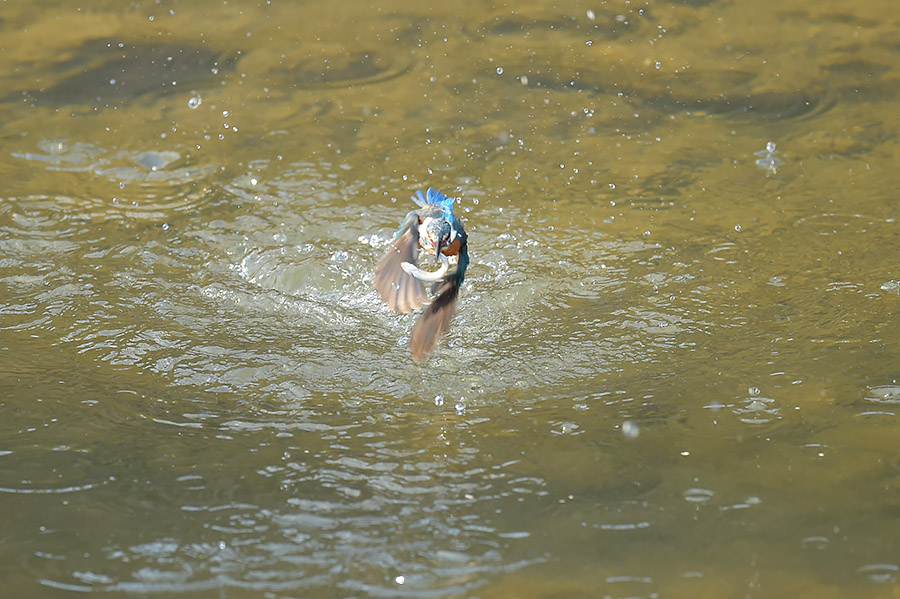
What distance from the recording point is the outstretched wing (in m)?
3.01

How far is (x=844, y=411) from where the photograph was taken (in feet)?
10.6

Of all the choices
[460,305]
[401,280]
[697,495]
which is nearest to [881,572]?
[697,495]

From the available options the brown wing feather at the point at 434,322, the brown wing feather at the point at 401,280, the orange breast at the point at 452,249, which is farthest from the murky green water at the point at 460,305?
the orange breast at the point at 452,249

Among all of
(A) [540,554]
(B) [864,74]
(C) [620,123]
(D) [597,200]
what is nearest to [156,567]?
(A) [540,554]

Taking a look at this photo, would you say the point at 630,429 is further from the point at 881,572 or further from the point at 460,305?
the point at 460,305

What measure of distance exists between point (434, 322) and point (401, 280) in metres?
0.16

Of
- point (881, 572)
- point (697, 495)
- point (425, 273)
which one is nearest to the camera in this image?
point (881, 572)

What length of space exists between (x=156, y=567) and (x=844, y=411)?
2.09 m

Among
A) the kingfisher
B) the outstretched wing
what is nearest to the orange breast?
the kingfisher

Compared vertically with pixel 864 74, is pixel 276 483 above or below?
below

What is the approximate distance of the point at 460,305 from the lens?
13.8ft

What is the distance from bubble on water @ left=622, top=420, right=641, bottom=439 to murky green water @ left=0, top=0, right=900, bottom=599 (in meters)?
0.01

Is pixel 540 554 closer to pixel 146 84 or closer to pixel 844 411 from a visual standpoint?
pixel 844 411

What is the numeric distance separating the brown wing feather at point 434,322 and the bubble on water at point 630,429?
2.09ft
